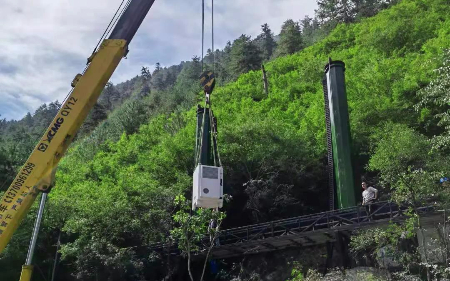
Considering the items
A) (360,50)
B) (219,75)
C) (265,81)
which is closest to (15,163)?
(265,81)

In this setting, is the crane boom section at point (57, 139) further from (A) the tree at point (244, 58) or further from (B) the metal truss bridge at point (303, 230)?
(A) the tree at point (244, 58)

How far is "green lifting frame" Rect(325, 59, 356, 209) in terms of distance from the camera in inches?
697

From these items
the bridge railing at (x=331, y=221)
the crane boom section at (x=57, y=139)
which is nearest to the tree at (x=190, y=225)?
the bridge railing at (x=331, y=221)

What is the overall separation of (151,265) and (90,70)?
441 inches

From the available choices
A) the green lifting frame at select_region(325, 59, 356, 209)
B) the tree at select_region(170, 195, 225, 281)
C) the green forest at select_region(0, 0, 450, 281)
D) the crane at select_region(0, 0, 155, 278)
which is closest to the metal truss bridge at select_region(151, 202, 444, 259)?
the green forest at select_region(0, 0, 450, 281)

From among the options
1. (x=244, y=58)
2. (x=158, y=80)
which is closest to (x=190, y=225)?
(x=244, y=58)

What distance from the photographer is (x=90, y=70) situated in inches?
344

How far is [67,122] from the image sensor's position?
8391 mm

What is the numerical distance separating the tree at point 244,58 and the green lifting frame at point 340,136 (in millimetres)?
44892

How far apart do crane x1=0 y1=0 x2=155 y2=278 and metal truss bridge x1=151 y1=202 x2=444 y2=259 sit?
30.4 ft

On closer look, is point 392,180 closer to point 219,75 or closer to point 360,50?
point 360,50

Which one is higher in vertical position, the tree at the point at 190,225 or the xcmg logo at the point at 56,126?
the xcmg logo at the point at 56,126

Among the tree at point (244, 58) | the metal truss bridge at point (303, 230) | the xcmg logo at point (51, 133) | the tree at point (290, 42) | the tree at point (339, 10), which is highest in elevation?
the tree at point (339, 10)

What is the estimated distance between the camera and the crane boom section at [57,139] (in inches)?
313
